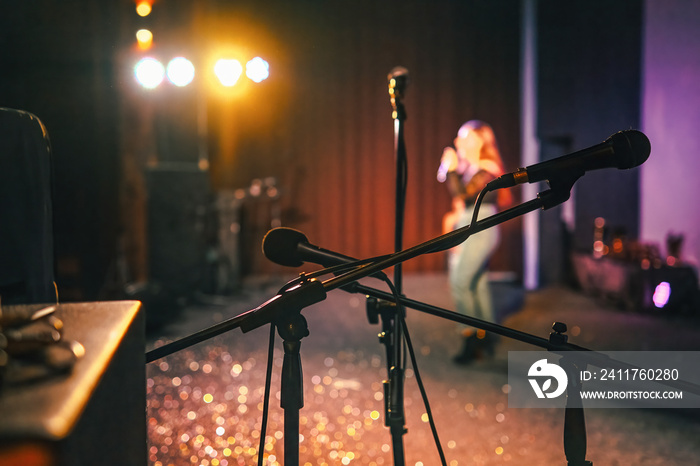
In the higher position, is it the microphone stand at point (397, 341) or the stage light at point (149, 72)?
the stage light at point (149, 72)

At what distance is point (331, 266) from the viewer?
3.26 ft

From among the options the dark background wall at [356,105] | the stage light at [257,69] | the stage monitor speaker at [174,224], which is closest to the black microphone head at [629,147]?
the stage monitor speaker at [174,224]

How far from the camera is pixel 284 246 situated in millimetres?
1020

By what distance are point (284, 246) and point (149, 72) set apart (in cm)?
437

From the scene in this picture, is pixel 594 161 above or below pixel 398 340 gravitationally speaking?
above

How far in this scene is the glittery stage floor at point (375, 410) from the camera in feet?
6.78

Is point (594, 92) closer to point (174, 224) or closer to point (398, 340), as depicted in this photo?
point (174, 224)

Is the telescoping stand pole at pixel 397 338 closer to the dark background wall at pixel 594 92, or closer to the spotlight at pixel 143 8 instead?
the spotlight at pixel 143 8

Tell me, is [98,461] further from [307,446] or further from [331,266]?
[307,446]

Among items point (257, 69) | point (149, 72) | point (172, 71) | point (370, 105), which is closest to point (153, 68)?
point (149, 72)

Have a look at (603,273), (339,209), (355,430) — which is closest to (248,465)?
(355,430)

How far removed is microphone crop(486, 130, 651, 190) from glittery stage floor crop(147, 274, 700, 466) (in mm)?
1379

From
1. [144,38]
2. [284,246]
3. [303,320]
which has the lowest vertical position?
[303,320]

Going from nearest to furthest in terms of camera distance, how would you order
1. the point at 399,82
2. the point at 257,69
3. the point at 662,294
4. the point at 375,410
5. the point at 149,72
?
1. the point at 399,82
2. the point at 375,410
3. the point at 662,294
4. the point at 149,72
5. the point at 257,69
